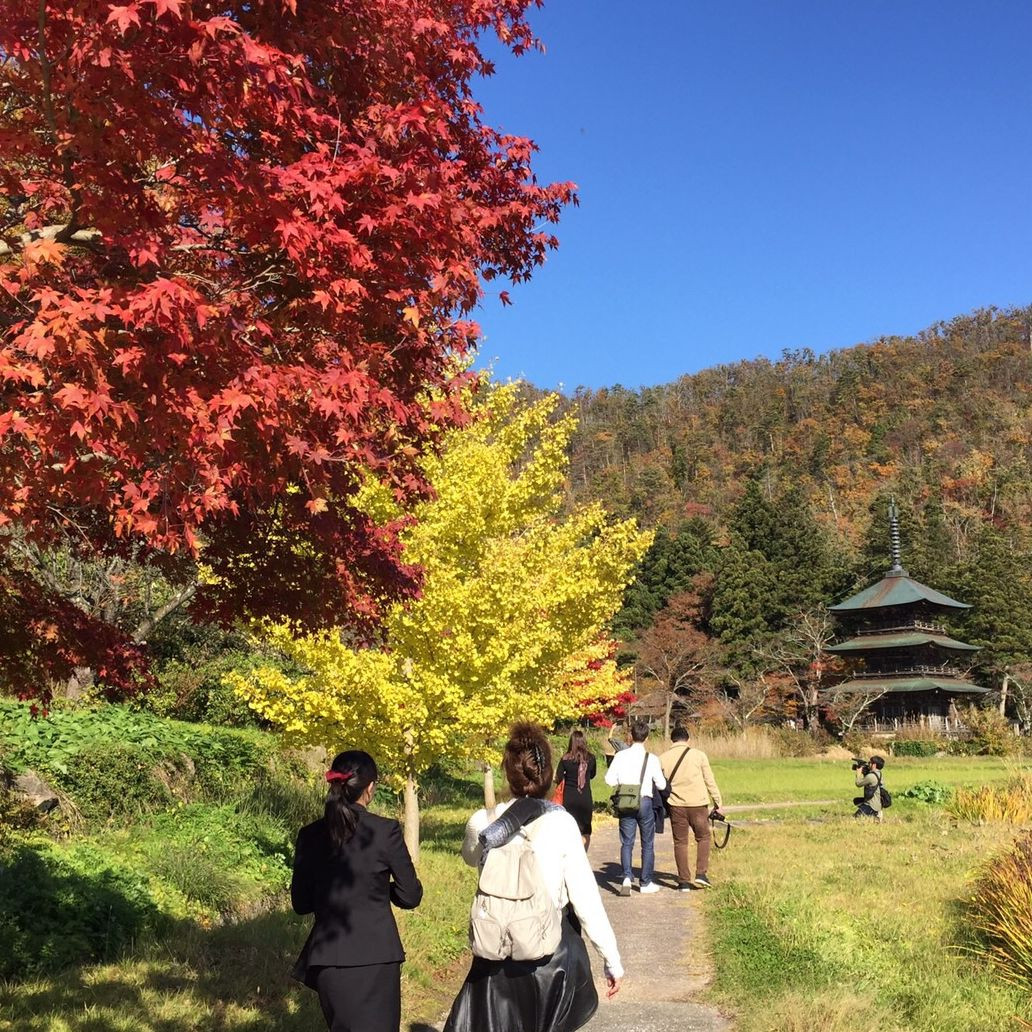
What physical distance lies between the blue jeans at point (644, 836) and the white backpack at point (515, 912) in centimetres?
668

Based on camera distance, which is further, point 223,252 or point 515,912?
point 223,252

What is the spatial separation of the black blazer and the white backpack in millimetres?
336

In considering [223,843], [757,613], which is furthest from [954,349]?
[223,843]

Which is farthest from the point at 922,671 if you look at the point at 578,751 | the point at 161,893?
the point at 161,893

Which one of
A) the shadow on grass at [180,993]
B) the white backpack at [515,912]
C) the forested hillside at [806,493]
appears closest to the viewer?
the white backpack at [515,912]

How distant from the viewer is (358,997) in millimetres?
3764

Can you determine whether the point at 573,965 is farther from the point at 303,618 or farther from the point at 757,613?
the point at 757,613

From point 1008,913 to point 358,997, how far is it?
554 cm

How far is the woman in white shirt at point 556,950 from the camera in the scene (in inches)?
141

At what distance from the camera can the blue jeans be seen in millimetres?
10086

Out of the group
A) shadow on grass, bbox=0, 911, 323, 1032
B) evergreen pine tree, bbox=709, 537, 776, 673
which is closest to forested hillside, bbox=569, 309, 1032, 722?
evergreen pine tree, bbox=709, 537, 776, 673

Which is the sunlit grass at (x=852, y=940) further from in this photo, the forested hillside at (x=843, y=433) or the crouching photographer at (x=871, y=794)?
the forested hillside at (x=843, y=433)

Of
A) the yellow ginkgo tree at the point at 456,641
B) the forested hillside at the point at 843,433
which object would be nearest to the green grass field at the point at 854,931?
the yellow ginkgo tree at the point at 456,641

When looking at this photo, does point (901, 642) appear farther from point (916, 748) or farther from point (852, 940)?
point (852, 940)
